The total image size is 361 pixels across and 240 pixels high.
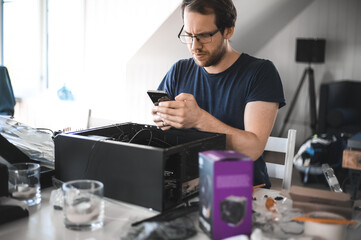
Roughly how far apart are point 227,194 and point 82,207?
0.31 meters

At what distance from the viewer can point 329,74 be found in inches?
125

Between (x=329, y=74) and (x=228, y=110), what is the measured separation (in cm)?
210

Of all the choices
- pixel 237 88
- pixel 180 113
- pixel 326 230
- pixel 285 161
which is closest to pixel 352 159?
pixel 285 161

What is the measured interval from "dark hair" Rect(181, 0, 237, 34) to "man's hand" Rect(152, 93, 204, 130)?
1.17 feet

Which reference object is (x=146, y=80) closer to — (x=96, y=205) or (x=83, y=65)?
(x=83, y=65)

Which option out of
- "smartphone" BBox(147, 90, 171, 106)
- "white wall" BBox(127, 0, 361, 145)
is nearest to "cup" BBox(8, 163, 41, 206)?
"smartphone" BBox(147, 90, 171, 106)

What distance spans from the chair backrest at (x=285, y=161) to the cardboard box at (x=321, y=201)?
18.7 inches

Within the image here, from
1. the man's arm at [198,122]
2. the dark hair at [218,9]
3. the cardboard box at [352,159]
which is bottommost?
the cardboard box at [352,159]

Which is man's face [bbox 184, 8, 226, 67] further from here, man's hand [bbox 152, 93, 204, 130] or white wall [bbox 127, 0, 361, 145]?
white wall [bbox 127, 0, 361, 145]

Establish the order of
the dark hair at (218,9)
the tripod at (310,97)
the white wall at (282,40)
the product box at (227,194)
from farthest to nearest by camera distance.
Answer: the tripod at (310,97) < the white wall at (282,40) < the dark hair at (218,9) < the product box at (227,194)

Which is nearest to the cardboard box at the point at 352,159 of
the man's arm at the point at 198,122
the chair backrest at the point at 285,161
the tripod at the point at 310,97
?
the tripod at the point at 310,97

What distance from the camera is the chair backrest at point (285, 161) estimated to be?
136cm

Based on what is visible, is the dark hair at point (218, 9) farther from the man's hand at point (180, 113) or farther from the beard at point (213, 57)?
the man's hand at point (180, 113)

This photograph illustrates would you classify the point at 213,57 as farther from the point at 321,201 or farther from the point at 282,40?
the point at 282,40
